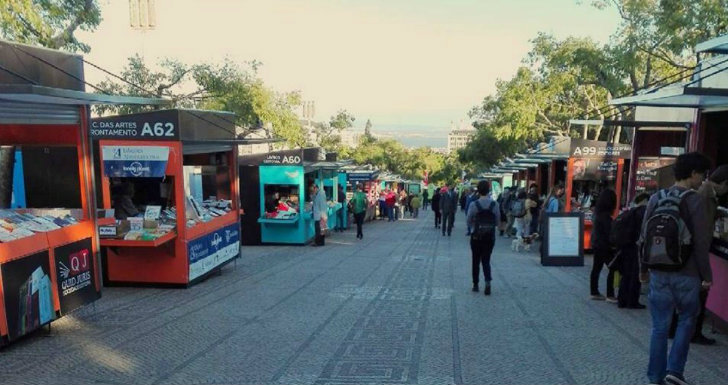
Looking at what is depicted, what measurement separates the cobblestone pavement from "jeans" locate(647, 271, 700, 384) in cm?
38

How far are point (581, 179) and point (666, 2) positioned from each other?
19.9 ft

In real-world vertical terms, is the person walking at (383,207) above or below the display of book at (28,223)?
below

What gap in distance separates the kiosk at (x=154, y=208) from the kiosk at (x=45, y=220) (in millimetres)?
1335

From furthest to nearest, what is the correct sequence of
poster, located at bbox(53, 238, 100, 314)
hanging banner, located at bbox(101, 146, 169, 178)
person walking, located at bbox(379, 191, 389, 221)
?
1. person walking, located at bbox(379, 191, 389, 221)
2. hanging banner, located at bbox(101, 146, 169, 178)
3. poster, located at bbox(53, 238, 100, 314)

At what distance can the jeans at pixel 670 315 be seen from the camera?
14.4ft

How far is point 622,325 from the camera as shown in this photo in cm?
679

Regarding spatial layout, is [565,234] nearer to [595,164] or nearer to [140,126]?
[595,164]

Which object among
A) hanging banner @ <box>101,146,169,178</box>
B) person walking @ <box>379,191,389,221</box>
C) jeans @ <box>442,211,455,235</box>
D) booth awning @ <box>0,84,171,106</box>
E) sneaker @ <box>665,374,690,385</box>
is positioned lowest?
person walking @ <box>379,191,389,221</box>

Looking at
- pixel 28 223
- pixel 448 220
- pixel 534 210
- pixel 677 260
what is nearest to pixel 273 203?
pixel 448 220

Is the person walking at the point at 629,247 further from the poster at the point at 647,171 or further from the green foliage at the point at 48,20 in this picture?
the green foliage at the point at 48,20

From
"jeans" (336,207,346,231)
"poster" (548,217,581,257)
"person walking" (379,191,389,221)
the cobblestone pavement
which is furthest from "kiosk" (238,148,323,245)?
"person walking" (379,191,389,221)

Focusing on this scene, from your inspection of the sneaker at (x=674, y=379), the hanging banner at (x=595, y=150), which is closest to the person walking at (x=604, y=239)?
the sneaker at (x=674, y=379)

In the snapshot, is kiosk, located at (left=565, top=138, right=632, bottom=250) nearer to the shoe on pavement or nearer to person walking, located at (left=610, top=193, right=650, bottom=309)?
person walking, located at (left=610, top=193, right=650, bottom=309)

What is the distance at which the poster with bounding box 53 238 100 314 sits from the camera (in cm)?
653
